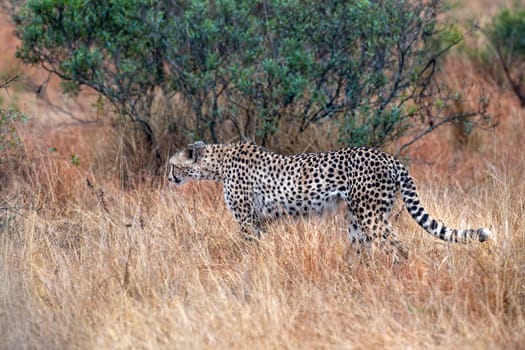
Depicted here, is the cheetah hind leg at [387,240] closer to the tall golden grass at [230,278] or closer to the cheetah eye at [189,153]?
the tall golden grass at [230,278]

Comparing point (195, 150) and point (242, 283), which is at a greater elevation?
point (195, 150)

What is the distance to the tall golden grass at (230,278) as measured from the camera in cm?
477

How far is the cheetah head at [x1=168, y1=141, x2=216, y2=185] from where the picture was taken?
7012mm

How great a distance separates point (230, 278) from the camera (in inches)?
226

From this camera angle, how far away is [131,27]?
8312mm

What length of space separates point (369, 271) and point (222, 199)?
85.1 inches

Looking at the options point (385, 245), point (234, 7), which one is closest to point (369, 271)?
point (385, 245)

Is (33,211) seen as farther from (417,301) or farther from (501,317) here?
(501,317)

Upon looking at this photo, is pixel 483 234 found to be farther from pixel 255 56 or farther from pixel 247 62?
pixel 247 62

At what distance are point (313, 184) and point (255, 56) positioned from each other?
2095 mm

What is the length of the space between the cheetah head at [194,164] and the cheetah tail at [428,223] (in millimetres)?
1622

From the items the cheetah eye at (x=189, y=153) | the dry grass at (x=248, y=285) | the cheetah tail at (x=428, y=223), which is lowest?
the dry grass at (x=248, y=285)

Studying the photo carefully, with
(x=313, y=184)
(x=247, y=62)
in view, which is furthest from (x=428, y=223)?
(x=247, y=62)

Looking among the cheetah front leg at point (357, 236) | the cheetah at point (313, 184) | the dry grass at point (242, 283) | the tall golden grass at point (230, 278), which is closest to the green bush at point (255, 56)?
the tall golden grass at point (230, 278)
